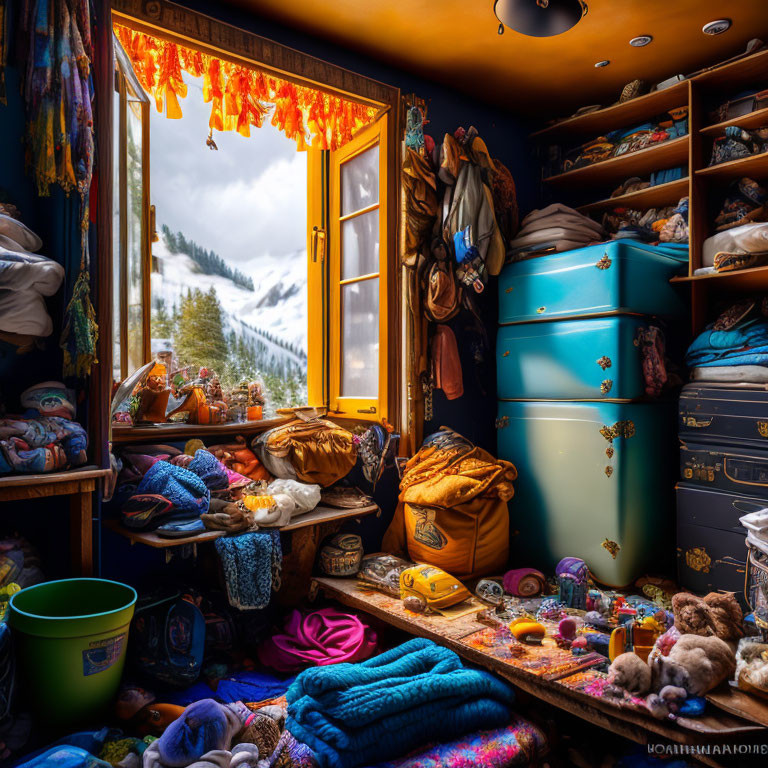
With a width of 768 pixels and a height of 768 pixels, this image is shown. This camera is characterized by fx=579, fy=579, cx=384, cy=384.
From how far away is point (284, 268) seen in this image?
3.56 meters

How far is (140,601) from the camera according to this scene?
92.2 inches

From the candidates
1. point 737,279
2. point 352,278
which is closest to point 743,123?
point 737,279

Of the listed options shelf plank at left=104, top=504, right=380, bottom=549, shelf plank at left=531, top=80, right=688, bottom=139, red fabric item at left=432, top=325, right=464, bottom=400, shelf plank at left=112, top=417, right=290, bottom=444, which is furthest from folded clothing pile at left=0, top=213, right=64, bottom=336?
shelf plank at left=531, top=80, right=688, bottom=139

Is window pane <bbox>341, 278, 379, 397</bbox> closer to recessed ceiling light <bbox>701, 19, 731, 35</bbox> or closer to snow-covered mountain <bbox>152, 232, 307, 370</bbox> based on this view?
snow-covered mountain <bbox>152, 232, 307, 370</bbox>

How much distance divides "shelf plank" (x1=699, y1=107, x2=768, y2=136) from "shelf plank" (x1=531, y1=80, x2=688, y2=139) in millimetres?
287

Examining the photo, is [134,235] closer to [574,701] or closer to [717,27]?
[574,701]

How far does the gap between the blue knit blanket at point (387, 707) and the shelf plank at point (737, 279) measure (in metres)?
2.20

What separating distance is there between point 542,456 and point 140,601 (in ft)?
6.99

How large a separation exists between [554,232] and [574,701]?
238 cm

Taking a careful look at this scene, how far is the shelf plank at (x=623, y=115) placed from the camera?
3.23 meters

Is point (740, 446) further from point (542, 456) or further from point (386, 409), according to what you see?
point (386, 409)

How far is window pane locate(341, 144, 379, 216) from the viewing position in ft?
11.1

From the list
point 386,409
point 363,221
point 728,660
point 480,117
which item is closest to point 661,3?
point 480,117

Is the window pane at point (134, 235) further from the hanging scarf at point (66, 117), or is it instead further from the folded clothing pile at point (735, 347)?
the folded clothing pile at point (735, 347)
